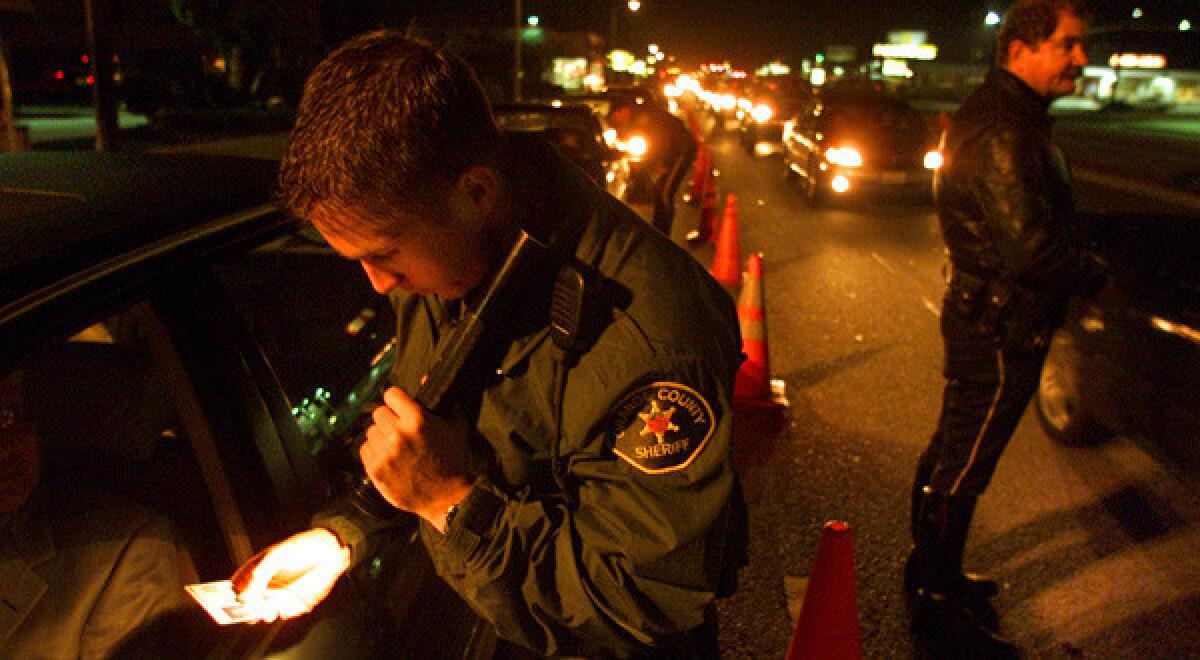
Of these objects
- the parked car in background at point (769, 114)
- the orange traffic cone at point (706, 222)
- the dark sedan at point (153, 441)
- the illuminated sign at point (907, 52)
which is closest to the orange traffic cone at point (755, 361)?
the dark sedan at point (153, 441)

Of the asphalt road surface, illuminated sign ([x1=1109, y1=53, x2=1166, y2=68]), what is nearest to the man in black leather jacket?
the asphalt road surface

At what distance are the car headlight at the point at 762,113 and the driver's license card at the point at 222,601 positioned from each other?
21.4 meters

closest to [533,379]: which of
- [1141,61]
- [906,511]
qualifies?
[906,511]

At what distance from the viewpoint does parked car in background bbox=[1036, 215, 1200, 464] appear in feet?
12.7

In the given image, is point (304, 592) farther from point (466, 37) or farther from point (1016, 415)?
point (466, 37)

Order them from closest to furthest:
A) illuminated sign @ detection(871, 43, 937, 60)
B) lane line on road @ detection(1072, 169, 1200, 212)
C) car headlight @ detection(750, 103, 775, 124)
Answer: lane line on road @ detection(1072, 169, 1200, 212), car headlight @ detection(750, 103, 775, 124), illuminated sign @ detection(871, 43, 937, 60)

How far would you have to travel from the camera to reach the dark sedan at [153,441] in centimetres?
137

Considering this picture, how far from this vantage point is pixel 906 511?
4.06 m

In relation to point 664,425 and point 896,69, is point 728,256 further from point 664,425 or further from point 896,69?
point 896,69

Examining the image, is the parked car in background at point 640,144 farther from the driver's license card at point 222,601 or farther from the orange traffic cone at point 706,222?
the driver's license card at point 222,601

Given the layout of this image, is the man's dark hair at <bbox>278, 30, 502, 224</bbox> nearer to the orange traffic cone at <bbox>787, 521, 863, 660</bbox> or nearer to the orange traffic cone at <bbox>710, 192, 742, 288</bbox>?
the orange traffic cone at <bbox>787, 521, 863, 660</bbox>

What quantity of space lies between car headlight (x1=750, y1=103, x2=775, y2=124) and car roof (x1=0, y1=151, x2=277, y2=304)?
20.7 metres

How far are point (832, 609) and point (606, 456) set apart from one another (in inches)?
52.6

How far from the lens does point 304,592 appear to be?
1456mm
